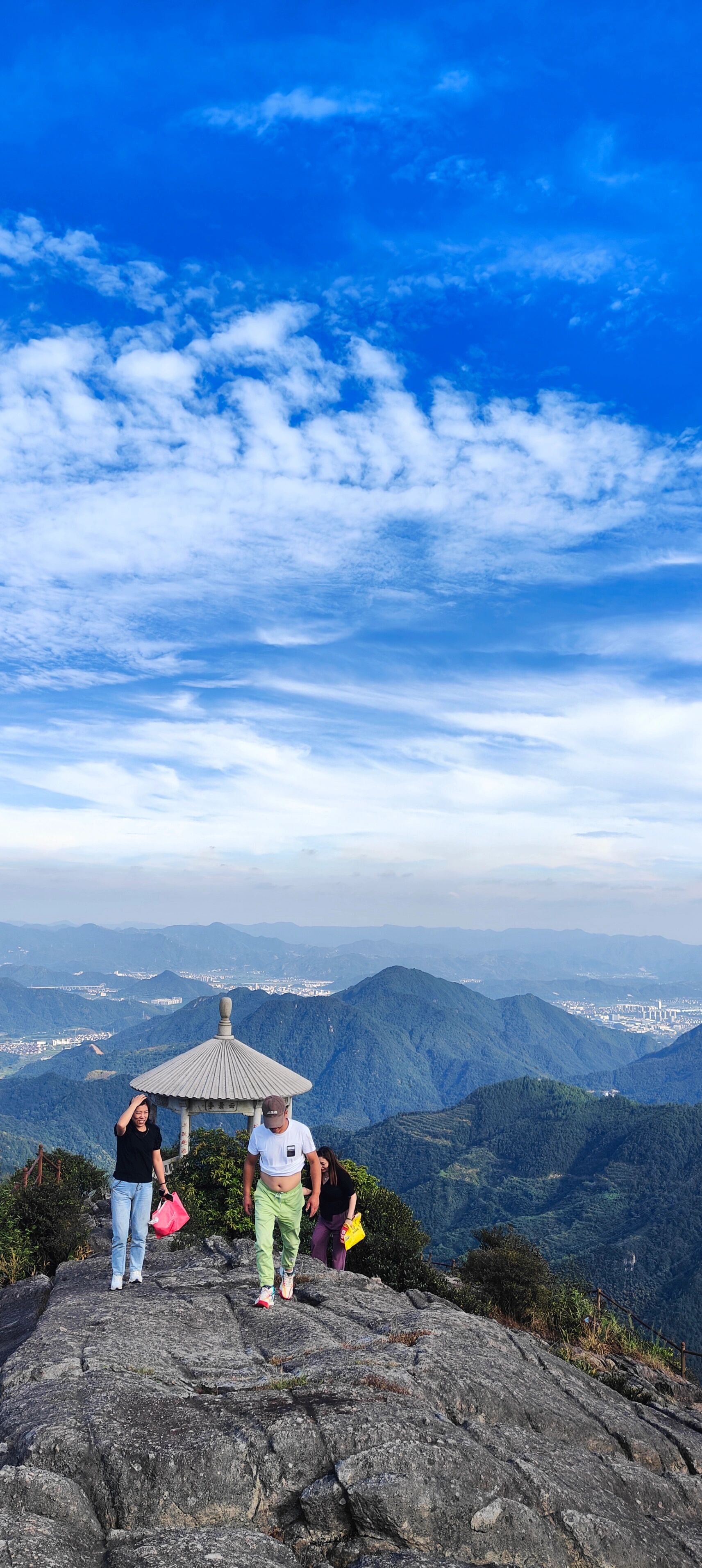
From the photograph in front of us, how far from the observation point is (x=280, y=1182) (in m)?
9.46

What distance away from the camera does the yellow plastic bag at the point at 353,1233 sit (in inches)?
495

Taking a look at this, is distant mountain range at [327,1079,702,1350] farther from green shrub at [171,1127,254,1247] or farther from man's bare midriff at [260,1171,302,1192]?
man's bare midriff at [260,1171,302,1192]

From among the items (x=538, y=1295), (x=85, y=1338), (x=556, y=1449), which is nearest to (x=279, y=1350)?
(x=85, y=1338)

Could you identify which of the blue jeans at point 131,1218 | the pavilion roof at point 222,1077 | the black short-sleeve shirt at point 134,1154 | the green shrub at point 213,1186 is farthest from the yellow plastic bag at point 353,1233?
the pavilion roof at point 222,1077

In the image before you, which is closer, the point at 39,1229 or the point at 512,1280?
the point at 39,1229

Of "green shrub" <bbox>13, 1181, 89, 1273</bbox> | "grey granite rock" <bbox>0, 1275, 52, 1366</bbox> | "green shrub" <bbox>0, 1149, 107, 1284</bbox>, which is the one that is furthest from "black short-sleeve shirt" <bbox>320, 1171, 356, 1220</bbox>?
"green shrub" <bbox>0, 1149, 107, 1284</bbox>

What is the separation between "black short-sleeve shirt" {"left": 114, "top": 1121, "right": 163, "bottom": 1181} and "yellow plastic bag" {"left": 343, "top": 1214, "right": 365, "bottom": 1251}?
409 cm

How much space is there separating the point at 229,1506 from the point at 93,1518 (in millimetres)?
1000

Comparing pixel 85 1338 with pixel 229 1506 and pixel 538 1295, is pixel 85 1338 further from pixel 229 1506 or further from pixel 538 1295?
pixel 538 1295

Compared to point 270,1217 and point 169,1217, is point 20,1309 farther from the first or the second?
point 270,1217

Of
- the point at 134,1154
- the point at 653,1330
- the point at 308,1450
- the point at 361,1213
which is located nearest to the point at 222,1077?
the point at 361,1213

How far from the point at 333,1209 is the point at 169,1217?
2921mm

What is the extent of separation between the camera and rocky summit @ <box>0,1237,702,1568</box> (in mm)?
5441

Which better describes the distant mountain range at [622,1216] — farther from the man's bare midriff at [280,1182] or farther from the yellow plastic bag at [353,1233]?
the man's bare midriff at [280,1182]
